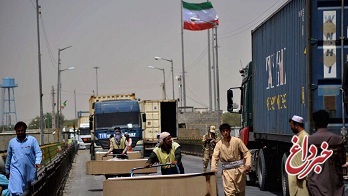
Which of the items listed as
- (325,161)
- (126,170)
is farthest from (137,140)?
(325,161)

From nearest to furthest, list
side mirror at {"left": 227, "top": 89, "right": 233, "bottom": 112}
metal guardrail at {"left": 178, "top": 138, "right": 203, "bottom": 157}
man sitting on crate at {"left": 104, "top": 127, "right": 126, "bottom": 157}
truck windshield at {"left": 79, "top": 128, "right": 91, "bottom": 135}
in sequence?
side mirror at {"left": 227, "top": 89, "right": 233, "bottom": 112} < man sitting on crate at {"left": 104, "top": 127, "right": 126, "bottom": 157} < metal guardrail at {"left": 178, "top": 138, "right": 203, "bottom": 157} < truck windshield at {"left": 79, "top": 128, "right": 91, "bottom": 135}

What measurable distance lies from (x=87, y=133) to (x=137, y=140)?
43.2 meters

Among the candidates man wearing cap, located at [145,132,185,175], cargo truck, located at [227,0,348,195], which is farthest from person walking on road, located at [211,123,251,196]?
cargo truck, located at [227,0,348,195]

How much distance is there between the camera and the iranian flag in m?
62.2

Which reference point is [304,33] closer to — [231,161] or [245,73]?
[231,161]

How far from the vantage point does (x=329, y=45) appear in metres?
17.7

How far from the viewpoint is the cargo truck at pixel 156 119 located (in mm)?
54781

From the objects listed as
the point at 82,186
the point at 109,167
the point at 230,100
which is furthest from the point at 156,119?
the point at 109,167

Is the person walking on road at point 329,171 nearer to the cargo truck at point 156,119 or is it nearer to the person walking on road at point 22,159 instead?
the person walking on road at point 22,159

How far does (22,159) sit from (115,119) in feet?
80.4

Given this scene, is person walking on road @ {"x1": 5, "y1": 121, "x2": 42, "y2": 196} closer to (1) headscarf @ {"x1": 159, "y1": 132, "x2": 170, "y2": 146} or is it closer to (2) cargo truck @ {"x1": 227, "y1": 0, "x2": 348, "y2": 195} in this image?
(1) headscarf @ {"x1": 159, "y1": 132, "x2": 170, "y2": 146}

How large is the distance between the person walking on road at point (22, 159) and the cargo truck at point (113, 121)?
77.3ft

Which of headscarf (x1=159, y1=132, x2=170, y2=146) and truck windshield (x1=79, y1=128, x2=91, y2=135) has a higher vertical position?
headscarf (x1=159, y1=132, x2=170, y2=146)

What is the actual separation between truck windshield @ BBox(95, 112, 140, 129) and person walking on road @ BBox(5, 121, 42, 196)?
952 inches
